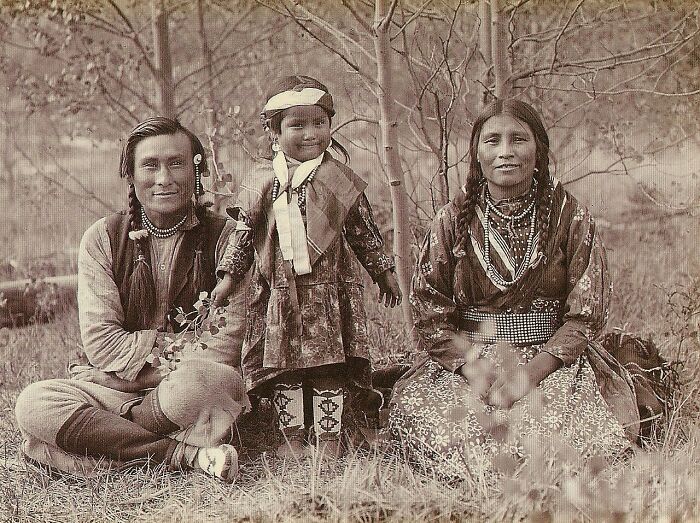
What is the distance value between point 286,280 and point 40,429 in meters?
0.85

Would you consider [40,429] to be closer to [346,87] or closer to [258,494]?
[258,494]

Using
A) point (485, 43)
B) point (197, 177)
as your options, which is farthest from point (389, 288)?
point (485, 43)

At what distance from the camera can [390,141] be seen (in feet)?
9.50

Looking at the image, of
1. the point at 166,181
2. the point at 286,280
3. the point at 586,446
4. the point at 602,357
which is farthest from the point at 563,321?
the point at 166,181

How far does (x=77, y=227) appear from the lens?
16.3ft

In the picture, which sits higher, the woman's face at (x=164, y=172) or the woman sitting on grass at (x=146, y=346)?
the woman's face at (x=164, y=172)

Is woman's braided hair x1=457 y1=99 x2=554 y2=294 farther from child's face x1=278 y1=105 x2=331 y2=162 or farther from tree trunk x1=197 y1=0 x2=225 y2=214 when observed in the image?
tree trunk x1=197 y1=0 x2=225 y2=214

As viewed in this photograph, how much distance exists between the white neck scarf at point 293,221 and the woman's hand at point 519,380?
0.66 metres

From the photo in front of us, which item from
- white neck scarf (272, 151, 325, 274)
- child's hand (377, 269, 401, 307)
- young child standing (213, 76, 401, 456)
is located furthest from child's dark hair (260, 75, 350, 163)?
child's hand (377, 269, 401, 307)

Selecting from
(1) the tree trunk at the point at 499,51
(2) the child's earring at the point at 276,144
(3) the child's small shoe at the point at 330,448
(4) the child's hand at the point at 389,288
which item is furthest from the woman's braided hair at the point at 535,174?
(3) the child's small shoe at the point at 330,448

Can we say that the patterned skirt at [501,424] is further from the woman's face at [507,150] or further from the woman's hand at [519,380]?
the woman's face at [507,150]

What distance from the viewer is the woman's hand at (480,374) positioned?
2521 mm

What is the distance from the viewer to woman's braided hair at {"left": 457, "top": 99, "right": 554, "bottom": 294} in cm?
254

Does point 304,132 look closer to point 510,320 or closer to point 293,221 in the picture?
point 293,221
